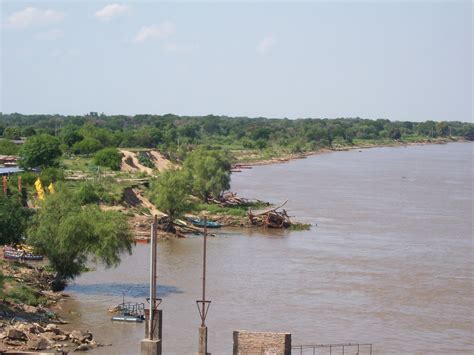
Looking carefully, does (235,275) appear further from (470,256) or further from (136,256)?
(470,256)

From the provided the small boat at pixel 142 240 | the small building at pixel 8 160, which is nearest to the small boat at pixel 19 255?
the small boat at pixel 142 240

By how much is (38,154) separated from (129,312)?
46.6 metres

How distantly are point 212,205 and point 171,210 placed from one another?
10653mm

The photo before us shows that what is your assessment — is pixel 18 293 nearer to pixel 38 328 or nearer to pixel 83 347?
pixel 38 328

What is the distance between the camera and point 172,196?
5566cm

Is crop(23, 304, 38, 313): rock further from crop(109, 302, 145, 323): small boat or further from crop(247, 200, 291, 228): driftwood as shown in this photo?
crop(247, 200, 291, 228): driftwood

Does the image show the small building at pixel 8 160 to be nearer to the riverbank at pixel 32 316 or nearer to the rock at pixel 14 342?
the riverbank at pixel 32 316

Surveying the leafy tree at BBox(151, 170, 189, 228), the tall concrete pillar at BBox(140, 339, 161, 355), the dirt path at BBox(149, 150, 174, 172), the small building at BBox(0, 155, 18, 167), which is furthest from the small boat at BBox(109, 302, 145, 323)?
the dirt path at BBox(149, 150, 174, 172)

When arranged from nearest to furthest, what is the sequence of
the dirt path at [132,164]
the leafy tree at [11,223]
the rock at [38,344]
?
the rock at [38,344] < the leafy tree at [11,223] < the dirt path at [132,164]

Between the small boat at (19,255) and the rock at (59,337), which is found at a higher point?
the small boat at (19,255)

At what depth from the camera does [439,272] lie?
46.1 m

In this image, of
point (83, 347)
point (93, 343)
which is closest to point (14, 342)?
point (83, 347)

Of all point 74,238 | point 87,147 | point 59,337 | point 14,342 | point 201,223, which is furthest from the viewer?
point 87,147

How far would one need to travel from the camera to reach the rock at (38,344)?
2737cm
